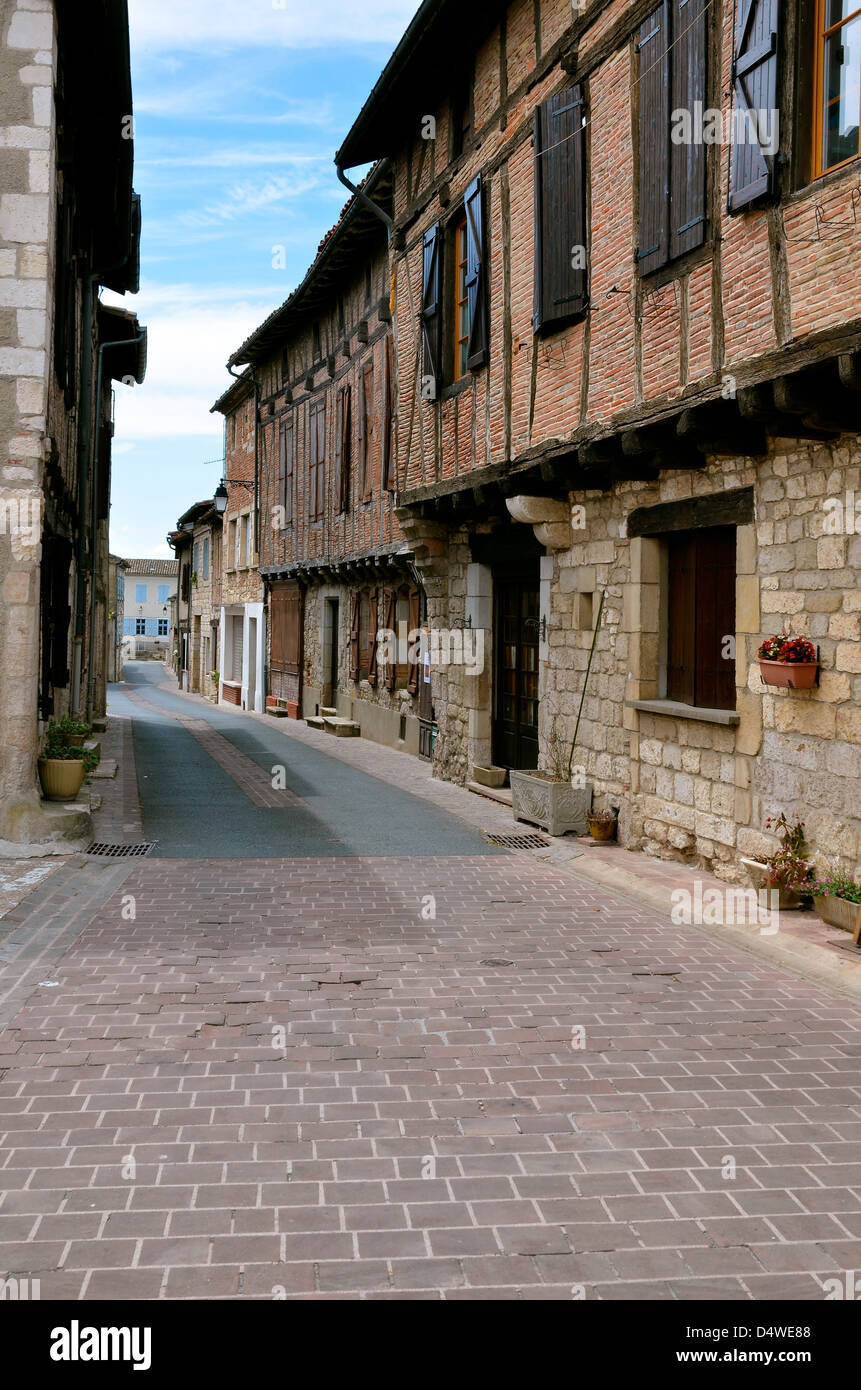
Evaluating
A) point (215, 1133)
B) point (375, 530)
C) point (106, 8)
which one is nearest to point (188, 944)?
point (215, 1133)

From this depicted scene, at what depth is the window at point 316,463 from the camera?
20.5 m

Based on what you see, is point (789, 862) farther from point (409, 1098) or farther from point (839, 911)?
point (409, 1098)

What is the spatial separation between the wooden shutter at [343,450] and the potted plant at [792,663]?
42.9 ft

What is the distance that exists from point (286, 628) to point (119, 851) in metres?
16.0

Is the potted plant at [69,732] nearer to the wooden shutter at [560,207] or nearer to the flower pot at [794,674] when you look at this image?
the wooden shutter at [560,207]

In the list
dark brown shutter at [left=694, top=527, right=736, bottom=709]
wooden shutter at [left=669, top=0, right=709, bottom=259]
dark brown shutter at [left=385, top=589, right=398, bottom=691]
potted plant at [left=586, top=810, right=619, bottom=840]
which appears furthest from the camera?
dark brown shutter at [left=385, top=589, right=398, bottom=691]

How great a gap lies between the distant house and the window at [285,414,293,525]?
52276mm

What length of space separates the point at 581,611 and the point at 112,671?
42.5m

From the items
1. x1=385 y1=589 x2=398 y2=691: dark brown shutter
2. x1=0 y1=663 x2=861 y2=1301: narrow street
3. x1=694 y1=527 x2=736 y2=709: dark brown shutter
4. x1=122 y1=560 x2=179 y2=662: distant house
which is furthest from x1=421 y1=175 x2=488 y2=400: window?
x1=122 y1=560 x2=179 y2=662: distant house

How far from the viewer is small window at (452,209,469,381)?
36.6 ft

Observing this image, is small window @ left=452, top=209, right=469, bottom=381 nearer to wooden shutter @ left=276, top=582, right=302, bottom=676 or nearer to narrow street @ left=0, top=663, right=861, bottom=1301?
narrow street @ left=0, top=663, right=861, bottom=1301

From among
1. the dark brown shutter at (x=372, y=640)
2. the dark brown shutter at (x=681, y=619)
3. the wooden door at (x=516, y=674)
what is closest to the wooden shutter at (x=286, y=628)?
the dark brown shutter at (x=372, y=640)

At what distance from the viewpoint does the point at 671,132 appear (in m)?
7.15

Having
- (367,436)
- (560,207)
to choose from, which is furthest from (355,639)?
(560,207)
